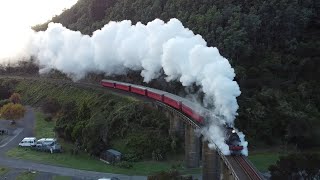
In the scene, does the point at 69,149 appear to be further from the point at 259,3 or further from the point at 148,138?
the point at 259,3

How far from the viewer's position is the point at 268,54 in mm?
85750

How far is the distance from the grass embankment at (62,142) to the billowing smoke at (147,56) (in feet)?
18.7

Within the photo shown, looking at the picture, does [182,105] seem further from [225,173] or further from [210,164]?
[225,173]

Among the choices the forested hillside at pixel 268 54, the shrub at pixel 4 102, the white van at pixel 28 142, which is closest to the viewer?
the forested hillside at pixel 268 54

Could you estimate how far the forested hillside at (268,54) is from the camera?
68.7 metres

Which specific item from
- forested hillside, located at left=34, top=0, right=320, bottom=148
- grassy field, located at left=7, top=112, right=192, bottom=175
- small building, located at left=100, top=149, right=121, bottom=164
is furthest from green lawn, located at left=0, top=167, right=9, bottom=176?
forested hillside, located at left=34, top=0, right=320, bottom=148

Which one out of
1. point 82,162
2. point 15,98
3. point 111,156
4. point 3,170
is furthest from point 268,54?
point 3,170

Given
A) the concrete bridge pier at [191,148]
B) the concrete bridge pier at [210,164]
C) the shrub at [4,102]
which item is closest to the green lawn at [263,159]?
the concrete bridge pier at [191,148]

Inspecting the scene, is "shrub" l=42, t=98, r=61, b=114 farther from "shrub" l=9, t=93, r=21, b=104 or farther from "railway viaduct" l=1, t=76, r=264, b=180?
"railway viaduct" l=1, t=76, r=264, b=180

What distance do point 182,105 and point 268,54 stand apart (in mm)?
33968

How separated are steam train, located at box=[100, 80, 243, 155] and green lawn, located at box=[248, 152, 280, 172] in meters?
11.9

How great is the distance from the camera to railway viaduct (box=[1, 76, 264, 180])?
39594mm

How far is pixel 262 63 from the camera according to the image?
8294 centimetres

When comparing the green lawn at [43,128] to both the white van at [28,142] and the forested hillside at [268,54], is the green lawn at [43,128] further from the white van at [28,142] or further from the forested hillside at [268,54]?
the forested hillside at [268,54]
